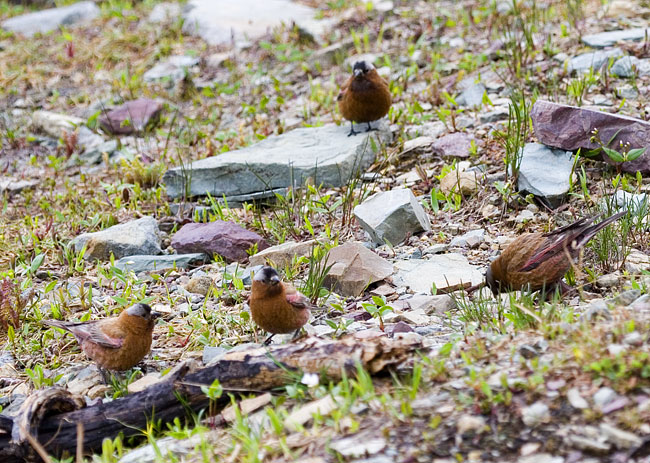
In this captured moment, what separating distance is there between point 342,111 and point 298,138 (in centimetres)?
51

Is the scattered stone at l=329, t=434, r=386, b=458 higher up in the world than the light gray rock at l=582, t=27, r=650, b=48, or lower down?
lower down

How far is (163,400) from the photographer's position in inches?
140

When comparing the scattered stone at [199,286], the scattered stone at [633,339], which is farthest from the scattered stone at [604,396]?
the scattered stone at [199,286]

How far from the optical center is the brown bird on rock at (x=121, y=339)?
13.8 feet

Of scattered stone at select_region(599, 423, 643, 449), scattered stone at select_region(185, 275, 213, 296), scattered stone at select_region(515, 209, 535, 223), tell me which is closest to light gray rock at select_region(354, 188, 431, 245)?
scattered stone at select_region(515, 209, 535, 223)

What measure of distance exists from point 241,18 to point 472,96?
4.88 meters

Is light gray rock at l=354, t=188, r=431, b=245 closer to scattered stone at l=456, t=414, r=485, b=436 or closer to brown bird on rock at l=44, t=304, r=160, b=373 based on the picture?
brown bird on rock at l=44, t=304, r=160, b=373

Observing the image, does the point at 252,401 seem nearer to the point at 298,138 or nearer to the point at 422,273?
the point at 422,273

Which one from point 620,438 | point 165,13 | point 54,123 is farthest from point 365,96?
point 165,13

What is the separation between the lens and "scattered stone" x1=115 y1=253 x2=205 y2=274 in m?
5.72

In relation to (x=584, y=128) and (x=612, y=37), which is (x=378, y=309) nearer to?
(x=584, y=128)

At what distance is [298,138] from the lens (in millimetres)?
7246

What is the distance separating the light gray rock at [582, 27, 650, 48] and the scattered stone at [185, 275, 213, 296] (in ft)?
15.7

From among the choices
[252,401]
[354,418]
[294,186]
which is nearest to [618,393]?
[354,418]
